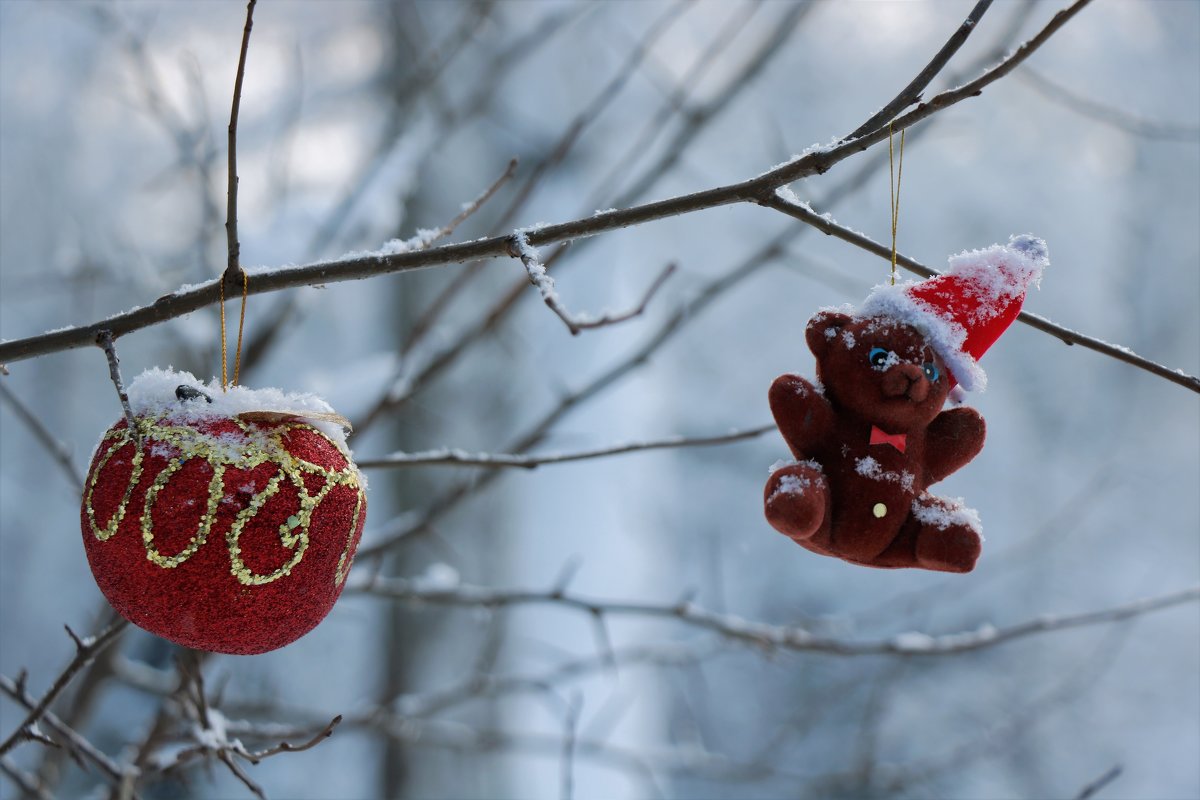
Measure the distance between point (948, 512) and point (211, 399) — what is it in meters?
0.51

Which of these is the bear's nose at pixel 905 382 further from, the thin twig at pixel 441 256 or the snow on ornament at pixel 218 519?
the snow on ornament at pixel 218 519

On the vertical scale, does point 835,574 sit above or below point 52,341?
above

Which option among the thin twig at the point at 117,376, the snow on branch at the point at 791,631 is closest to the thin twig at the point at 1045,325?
the thin twig at the point at 117,376

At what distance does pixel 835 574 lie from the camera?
12.2 feet

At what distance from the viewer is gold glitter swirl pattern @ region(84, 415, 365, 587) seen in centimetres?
56

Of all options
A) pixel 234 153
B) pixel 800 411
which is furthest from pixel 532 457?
pixel 234 153

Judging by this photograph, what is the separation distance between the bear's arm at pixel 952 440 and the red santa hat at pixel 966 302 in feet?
0.10

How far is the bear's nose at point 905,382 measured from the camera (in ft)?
1.99

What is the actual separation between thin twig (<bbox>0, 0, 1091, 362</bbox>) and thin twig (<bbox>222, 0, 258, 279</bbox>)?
0.02 meters

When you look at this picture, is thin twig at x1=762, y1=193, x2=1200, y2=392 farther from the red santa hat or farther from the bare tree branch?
the bare tree branch

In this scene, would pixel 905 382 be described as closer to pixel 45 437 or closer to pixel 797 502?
pixel 797 502

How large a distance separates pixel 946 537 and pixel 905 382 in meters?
0.11

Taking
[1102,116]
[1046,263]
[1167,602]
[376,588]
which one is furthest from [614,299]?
[1046,263]

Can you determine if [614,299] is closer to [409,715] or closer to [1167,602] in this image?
[409,715]
